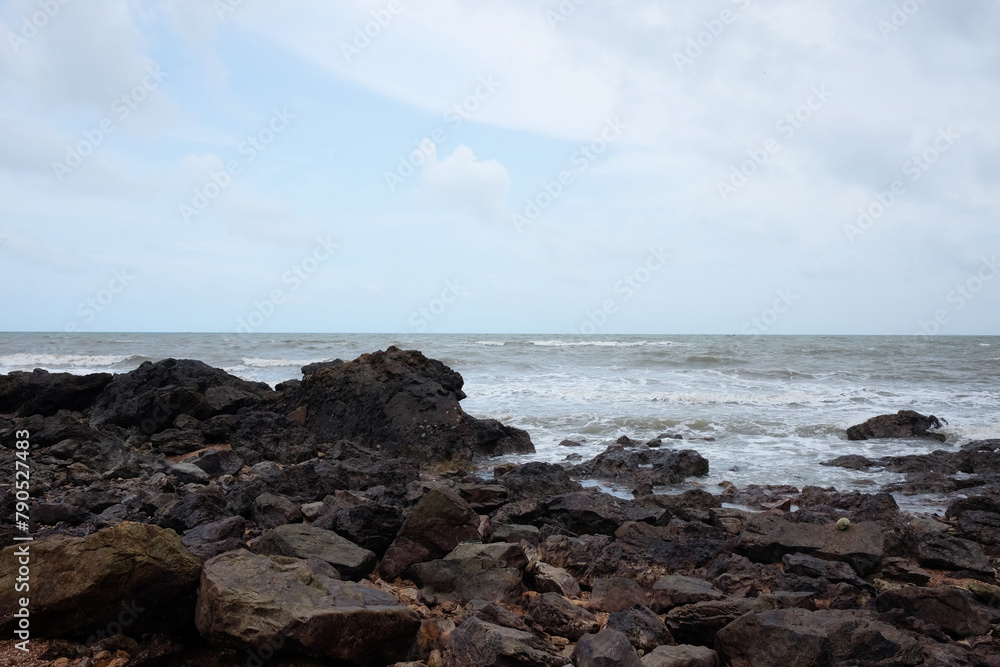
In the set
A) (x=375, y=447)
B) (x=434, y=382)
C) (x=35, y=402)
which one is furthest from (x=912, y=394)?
(x=35, y=402)

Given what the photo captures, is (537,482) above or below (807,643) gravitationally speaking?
below

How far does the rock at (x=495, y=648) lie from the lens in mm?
3525

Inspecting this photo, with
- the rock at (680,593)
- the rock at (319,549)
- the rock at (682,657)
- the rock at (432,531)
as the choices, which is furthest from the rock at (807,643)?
the rock at (319,549)

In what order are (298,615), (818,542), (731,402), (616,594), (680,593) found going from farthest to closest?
1. (731,402)
2. (818,542)
3. (616,594)
4. (680,593)
5. (298,615)

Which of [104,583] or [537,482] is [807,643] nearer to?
[104,583]

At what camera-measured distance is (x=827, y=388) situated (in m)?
22.7

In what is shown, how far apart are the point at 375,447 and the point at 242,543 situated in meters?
6.59

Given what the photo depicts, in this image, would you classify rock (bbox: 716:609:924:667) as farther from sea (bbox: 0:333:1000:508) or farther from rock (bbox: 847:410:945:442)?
rock (bbox: 847:410:945:442)

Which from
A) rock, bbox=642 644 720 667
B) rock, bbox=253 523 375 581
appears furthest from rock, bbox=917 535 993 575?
rock, bbox=253 523 375 581

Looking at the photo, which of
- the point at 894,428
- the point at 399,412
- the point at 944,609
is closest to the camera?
the point at 944,609

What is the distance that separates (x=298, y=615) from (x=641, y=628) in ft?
7.36

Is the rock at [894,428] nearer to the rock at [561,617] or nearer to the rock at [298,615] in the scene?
the rock at [561,617]

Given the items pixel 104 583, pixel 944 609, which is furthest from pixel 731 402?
pixel 104 583

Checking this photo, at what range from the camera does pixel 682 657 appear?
3.95m
